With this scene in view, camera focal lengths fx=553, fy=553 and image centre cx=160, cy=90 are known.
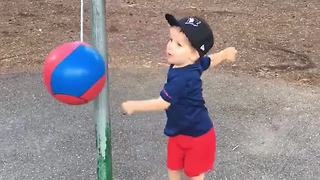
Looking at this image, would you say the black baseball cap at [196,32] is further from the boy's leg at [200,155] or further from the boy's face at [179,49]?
the boy's leg at [200,155]

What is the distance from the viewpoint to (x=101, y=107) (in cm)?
301

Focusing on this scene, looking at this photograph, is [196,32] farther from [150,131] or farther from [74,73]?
[150,131]

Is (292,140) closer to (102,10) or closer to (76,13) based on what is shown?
(102,10)

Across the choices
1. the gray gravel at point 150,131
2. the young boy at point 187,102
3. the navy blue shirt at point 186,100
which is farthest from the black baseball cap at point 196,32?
the gray gravel at point 150,131

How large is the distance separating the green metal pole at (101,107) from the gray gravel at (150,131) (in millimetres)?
468

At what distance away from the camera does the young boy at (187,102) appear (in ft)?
8.95

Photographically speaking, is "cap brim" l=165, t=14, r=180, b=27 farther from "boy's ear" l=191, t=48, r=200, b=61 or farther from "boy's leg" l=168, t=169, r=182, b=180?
"boy's leg" l=168, t=169, r=182, b=180

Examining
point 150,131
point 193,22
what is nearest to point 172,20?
point 193,22

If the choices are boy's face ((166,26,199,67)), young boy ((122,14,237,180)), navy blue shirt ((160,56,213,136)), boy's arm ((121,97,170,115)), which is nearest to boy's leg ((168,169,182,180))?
young boy ((122,14,237,180))

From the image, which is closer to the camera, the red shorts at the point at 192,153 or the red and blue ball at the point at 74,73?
the red and blue ball at the point at 74,73

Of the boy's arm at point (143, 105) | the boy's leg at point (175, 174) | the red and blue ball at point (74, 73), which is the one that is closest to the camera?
the red and blue ball at point (74, 73)

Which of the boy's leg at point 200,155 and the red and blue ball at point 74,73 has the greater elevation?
the red and blue ball at point 74,73

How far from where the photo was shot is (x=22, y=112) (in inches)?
179

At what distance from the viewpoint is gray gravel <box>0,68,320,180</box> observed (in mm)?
3713
